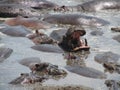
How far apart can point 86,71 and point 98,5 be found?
Answer: 758cm

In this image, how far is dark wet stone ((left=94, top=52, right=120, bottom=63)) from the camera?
7.95 metres

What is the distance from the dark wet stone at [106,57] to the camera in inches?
313

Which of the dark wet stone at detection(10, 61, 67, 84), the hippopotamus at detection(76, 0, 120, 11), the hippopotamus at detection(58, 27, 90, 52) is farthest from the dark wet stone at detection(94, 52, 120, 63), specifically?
the hippopotamus at detection(76, 0, 120, 11)

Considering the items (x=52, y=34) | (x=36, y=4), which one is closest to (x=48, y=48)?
(x=52, y=34)

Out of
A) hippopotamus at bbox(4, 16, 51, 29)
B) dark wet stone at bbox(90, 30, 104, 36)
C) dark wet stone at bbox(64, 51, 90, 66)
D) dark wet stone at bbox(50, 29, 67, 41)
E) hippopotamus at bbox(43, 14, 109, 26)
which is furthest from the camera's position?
hippopotamus at bbox(43, 14, 109, 26)

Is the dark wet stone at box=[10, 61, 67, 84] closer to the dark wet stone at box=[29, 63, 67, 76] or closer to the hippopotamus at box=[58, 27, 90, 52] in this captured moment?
the dark wet stone at box=[29, 63, 67, 76]

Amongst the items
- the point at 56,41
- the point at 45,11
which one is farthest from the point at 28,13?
the point at 56,41

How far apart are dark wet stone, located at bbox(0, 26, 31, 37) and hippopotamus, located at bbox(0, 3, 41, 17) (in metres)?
2.40

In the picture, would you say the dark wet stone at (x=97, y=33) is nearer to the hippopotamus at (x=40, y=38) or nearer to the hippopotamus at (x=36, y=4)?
the hippopotamus at (x=40, y=38)

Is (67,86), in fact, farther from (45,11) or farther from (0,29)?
(45,11)

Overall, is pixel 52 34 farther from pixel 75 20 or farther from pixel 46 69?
pixel 46 69

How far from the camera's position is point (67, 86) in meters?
6.56

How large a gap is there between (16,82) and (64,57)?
1936 millimetres

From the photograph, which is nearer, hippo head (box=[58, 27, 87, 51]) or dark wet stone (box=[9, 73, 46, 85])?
dark wet stone (box=[9, 73, 46, 85])
